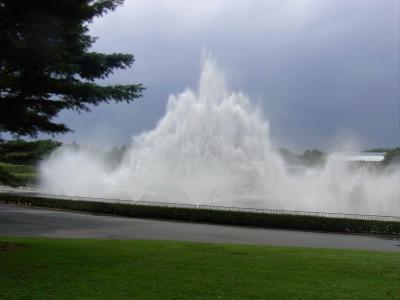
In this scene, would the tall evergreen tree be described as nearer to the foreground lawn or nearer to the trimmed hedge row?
the foreground lawn

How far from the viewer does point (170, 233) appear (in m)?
20.5

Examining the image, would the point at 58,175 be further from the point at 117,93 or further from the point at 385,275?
the point at 385,275

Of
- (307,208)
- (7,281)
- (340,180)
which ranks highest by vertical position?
(340,180)

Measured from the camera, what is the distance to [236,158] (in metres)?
32.9

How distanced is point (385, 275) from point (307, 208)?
2149 centimetres

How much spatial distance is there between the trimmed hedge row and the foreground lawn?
41.1 ft

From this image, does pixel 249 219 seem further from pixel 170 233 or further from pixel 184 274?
pixel 184 274

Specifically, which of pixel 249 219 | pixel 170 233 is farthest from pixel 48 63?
pixel 249 219

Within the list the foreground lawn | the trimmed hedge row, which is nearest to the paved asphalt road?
the trimmed hedge row

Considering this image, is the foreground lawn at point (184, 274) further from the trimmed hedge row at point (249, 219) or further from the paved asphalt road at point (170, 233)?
the trimmed hedge row at point (249, 219)

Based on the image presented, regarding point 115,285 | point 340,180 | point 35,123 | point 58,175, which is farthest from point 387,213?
point 58,175

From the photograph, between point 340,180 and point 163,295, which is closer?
point 163,295

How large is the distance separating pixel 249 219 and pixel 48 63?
16850 millimetres

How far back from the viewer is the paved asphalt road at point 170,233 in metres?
18.5
